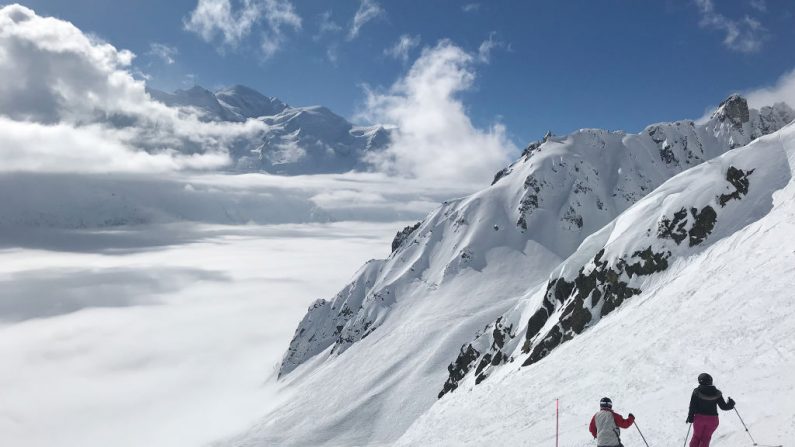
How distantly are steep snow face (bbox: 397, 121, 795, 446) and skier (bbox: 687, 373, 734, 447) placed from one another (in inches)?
58.0

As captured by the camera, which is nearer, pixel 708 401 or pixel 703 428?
pixel 708 401

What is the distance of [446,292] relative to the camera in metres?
142

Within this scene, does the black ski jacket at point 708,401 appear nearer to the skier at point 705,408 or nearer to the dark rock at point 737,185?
the skier at point 705,408

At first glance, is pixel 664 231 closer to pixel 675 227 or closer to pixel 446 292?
pixel 675 227

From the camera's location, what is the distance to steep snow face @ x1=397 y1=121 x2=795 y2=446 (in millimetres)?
17859

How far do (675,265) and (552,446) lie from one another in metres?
27.5

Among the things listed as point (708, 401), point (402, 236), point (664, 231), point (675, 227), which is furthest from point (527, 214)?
point (708, 401)

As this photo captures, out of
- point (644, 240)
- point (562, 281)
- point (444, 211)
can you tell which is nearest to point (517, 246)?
point (444, 211)

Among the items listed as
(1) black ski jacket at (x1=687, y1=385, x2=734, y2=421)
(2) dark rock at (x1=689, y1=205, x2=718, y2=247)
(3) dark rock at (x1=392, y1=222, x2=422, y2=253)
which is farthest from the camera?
(3) dark rock at (x1=392, y1=222, x2=422, y2=253)

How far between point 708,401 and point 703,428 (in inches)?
31.1

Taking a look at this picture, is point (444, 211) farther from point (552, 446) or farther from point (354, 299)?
point (552, 446)

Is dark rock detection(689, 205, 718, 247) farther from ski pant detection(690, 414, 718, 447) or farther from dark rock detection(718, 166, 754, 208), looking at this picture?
ski pant detection(690, 414, 718, 447)

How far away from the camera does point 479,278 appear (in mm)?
144500

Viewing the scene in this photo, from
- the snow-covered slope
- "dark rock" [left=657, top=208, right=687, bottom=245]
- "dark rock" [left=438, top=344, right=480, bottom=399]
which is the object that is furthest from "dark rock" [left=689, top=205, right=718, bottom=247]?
"dark rock" [left=438, top=344, right=480, bottom=399]
